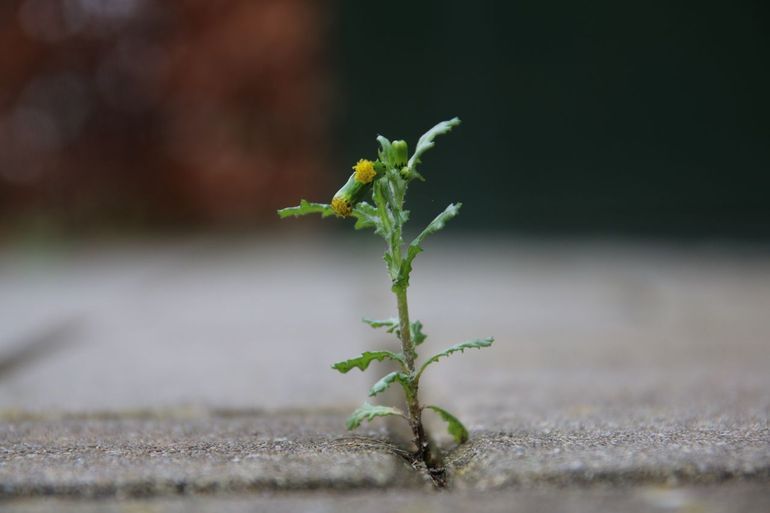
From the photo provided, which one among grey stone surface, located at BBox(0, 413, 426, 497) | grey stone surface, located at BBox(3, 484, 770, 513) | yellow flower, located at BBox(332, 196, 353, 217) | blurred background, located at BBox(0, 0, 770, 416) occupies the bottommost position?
grey stone surface, located at BBox(3, 484, 770, 513)

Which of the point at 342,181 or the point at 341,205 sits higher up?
the point at 342,181

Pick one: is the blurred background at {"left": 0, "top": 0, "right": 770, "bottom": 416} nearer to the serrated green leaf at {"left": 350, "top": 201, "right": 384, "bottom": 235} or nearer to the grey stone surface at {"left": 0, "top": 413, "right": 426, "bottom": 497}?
the grey stone surface at {"left": 0, "top": 413, "right": 426, "bottom": 497}

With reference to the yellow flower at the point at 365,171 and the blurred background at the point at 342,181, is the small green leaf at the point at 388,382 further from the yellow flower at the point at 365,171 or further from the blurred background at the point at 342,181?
the blurred background at the point at 342,181

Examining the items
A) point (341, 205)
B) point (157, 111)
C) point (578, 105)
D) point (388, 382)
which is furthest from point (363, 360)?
point (157, 111)

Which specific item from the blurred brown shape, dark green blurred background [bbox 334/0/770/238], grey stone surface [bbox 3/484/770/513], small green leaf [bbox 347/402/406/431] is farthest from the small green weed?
the blurred brown shape

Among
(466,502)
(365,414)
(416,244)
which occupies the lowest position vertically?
(466,502)

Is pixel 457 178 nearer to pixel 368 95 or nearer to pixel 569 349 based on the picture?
pixel 368 95

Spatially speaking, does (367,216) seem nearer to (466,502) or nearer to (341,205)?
(341,205)
